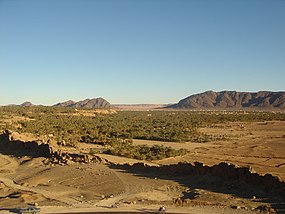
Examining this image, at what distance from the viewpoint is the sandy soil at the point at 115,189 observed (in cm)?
1998

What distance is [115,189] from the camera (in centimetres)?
2384

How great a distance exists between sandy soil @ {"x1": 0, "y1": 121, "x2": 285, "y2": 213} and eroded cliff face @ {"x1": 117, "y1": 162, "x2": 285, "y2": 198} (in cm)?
62

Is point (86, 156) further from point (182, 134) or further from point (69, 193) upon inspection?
point (182, 134)

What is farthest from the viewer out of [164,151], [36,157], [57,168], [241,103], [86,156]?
[241,103]

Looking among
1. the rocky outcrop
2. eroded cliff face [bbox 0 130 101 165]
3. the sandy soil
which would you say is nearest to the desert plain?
the sandy soil

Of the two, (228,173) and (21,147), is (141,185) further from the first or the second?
(21,147)

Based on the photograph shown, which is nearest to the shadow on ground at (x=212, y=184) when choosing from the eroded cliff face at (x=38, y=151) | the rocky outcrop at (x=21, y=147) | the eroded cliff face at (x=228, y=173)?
the eroded cliff face at (x=228, y=173)

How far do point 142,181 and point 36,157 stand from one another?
1332 cm

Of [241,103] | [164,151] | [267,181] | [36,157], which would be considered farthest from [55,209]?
[241,103]

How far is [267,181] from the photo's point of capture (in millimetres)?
21734

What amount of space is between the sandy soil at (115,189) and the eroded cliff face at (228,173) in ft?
2.04

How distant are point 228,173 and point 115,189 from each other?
6.85 metres

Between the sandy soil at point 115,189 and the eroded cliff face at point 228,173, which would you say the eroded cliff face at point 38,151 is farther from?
the eroded cliff face at point 228,173

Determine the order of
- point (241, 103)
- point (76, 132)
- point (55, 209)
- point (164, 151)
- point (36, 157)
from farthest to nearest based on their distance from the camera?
point (241, 103)
point (76, 132)
point (164, 151)
point (36, 157)
point (55, 209)
